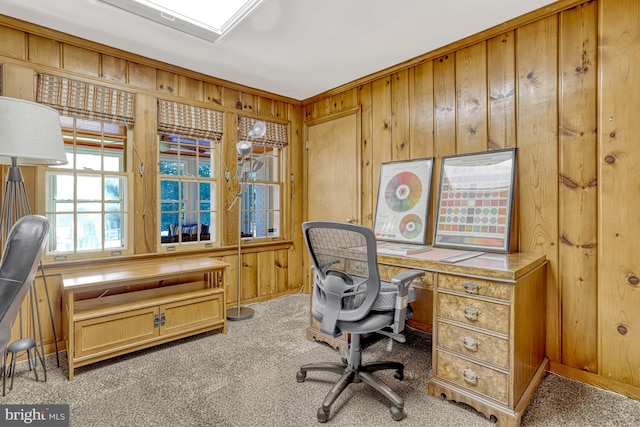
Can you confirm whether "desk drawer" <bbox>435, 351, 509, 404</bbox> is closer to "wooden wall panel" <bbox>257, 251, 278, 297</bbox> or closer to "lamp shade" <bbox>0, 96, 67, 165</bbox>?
"wooden wall panel" <bbox>257, 251, 278, 297</bbox>

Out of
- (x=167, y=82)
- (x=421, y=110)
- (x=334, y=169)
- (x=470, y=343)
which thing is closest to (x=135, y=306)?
(x=167, y=82)

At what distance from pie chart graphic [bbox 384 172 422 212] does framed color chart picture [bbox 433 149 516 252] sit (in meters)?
0.25

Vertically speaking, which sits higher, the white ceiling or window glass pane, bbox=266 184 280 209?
the white ceiling

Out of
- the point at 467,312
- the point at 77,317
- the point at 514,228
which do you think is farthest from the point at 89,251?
the point at 514,228

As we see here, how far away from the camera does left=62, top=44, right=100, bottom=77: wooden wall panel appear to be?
256 cm

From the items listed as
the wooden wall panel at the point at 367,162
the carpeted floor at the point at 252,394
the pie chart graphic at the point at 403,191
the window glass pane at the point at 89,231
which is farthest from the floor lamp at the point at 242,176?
the pie chart graphic at the point at 403,191

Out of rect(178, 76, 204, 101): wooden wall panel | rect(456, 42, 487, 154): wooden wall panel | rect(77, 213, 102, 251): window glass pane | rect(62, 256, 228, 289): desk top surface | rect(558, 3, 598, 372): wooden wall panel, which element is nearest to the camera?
rect(558, 3, 598, 372): wooden wall panel

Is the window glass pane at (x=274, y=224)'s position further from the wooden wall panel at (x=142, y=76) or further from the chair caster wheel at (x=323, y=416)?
the chair caster wheel at (x=323, y=416)

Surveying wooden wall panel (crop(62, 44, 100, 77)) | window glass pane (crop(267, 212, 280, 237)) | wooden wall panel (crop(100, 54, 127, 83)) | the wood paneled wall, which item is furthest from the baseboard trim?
wooden wall panel (crop(62, 44, 100, 77))

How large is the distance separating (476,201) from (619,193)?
0.82 metres

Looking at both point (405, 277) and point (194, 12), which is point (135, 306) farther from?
point (194, 12)

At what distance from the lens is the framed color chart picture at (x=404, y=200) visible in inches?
112

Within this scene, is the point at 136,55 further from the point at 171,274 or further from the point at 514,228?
the point at 514,228

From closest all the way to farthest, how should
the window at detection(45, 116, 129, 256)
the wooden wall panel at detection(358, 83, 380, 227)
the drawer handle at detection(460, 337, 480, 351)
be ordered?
the drawer handle at detection(460, 337, 480, 351) < the window at detection(45, 116, 129, 256) < the wooden wall panel at detection(358, 83, 380, 227)
